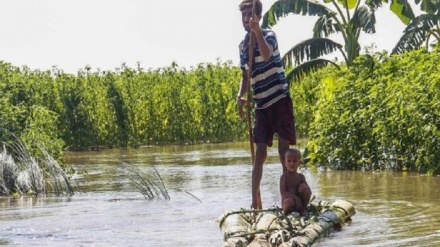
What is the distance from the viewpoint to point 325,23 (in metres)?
22.3

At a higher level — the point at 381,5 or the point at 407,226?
the point at 381,5

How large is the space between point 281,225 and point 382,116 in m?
8.58

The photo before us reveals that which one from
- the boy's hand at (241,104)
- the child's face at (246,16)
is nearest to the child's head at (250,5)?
the child's face at (246,16)

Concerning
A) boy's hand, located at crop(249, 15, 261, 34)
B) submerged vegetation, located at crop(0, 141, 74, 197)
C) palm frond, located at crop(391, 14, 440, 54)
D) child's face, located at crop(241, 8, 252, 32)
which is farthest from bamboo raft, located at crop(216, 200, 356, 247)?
palm frond, located at crop(391, 14, 440, 54)

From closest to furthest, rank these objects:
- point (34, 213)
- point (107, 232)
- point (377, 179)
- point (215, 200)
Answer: point (107, 232)
point (34, 213)
point (215, 200)
point (377, 179)

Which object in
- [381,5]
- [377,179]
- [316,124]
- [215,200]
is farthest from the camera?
[381,5]

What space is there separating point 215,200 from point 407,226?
441cm

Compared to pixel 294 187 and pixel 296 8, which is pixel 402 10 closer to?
pixel 296 8

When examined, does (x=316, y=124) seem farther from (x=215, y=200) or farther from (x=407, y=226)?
(x=407, y=226)

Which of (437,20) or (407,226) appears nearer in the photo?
(407,226)

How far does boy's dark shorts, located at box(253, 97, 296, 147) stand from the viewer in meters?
→ 9.85

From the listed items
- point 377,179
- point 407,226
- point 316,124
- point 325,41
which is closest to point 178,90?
point 325,41

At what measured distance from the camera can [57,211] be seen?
1210 centimetres

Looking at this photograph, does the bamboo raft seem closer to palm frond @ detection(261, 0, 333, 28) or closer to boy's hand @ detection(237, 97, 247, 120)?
boy's hand @ detection(237, 97, 247, 120)
